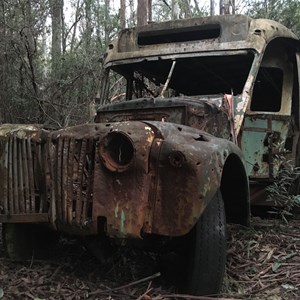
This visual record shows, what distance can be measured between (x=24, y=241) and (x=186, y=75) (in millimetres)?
2604

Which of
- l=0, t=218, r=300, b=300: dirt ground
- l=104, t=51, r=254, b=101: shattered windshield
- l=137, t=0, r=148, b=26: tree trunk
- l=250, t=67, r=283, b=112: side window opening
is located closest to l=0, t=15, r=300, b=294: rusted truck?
l=0, t=218, r=300, b=300: dirt ground

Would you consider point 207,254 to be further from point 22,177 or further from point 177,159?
point 22,177

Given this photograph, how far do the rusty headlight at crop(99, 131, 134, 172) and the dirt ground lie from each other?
798 mm

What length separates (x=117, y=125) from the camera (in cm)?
299

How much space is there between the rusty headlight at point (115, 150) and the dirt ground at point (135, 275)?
798 millimetres

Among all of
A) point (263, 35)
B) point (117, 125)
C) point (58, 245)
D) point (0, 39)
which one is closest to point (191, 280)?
point (117, 125)

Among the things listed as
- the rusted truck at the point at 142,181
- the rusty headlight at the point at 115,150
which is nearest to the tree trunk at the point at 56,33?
the rusted truck at the point at 142,181

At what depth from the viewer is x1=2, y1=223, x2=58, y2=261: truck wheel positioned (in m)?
3.54

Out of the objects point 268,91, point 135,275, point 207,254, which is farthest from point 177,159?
point 268,91

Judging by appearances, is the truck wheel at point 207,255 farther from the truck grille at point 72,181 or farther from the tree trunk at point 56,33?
the tree trunk at point 56,33

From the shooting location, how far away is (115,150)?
9.70 feet

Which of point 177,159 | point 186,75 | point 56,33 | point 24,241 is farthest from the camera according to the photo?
point 56,33

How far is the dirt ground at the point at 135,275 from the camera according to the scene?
2.98 metres

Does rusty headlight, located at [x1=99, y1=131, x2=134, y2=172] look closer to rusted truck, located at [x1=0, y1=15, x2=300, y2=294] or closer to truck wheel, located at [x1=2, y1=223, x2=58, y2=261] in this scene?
rusted truck, located at [x1=0, y1=15, x2=300, y2=294]
